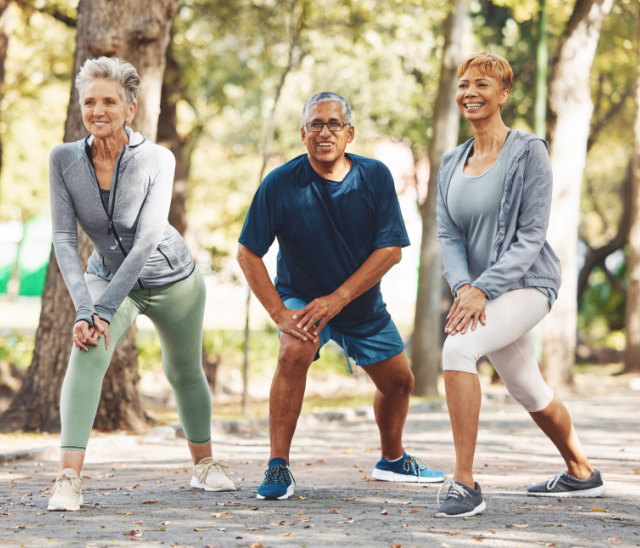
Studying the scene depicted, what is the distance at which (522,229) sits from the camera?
4.06 m

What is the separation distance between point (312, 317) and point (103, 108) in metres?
1.52

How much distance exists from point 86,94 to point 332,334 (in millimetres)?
1893

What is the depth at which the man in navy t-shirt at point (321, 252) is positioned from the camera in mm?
4367

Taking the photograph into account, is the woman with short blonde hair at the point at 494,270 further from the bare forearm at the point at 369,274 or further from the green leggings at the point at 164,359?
the green leggings at the point at 164,359

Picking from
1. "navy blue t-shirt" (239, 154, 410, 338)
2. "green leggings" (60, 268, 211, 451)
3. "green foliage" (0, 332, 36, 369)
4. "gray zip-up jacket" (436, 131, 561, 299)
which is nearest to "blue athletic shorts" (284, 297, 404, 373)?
"navy blue t-shirt" (239, 154, 410, 338)

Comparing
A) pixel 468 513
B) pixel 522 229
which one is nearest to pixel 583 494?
pixel 468 513

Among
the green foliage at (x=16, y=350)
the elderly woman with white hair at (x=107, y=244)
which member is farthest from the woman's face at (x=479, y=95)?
the green foliage at (x=16, y=350)

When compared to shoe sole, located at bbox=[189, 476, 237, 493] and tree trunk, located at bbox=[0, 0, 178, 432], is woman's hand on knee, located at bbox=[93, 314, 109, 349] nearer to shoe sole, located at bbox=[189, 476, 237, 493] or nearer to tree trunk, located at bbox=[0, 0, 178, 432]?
shoe sole, located at bbox=[189, 476, 237, 493]

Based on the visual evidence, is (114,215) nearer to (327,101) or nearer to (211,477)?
(327,101)

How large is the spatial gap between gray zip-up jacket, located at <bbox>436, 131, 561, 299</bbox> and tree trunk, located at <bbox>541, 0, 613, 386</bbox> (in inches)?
378

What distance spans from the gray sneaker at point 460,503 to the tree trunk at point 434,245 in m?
8.62

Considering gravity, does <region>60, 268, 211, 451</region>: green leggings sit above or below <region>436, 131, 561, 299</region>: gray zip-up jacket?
below

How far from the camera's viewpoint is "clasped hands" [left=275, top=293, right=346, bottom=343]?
4305 millimetres

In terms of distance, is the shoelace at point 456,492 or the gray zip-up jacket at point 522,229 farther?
the gray zip-up jacket at point 522,229
